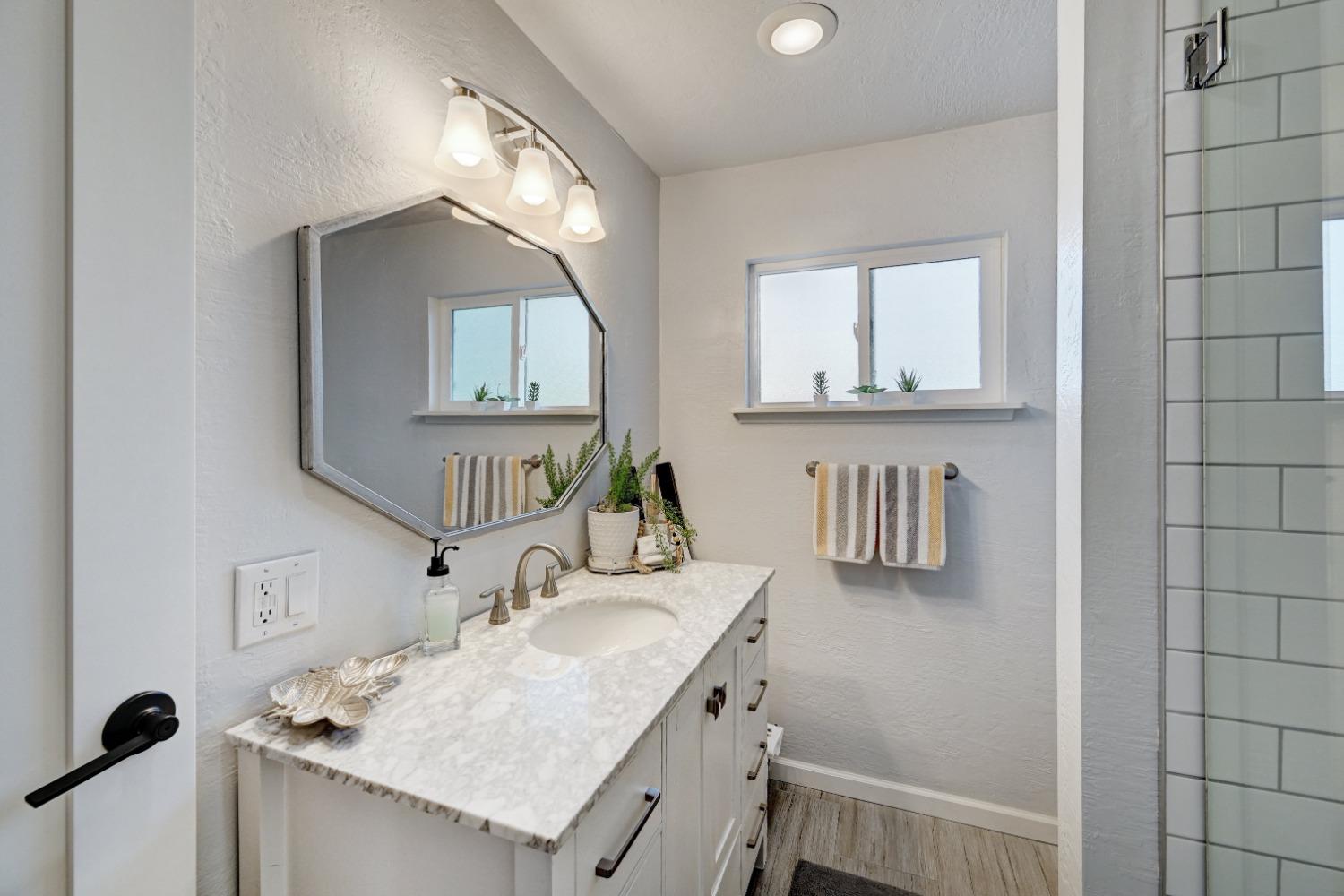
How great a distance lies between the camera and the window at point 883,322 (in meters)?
1.76

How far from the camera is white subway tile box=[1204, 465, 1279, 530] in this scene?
30.1 inches

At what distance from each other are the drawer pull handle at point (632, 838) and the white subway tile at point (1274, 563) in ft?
3.05

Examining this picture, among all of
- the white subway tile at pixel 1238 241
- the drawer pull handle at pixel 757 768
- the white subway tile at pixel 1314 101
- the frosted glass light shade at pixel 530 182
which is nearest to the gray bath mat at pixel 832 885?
the drawer pull handle at pixel 757 768

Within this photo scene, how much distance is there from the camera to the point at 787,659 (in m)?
1.96

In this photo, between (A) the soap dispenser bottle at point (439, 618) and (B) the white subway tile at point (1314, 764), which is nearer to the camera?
(B) the white subway tile at point (1314, 764)

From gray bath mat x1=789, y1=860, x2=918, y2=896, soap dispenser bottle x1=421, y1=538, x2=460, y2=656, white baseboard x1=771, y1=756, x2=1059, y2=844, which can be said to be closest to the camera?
soap dispenser bottle x1=421, y1=538, x2=460, y2=656

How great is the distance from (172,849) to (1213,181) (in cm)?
172

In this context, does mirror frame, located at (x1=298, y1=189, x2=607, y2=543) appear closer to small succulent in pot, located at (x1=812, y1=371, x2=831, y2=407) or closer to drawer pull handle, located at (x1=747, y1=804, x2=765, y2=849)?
drawer pull handle, located at (x1=747, y1=804, x2=765, y2=849)

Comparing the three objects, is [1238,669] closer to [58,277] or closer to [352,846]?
[352,846]

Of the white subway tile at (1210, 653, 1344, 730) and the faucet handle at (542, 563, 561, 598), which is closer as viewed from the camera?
the white subway tile at (1210, 653, 1344, 730)

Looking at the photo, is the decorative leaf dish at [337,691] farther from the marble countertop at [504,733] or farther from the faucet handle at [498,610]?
the faucet handle at [498,610]

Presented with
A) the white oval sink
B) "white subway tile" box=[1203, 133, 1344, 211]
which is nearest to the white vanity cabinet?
the white oval sink

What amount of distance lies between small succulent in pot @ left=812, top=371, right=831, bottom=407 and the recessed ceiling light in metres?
0.97

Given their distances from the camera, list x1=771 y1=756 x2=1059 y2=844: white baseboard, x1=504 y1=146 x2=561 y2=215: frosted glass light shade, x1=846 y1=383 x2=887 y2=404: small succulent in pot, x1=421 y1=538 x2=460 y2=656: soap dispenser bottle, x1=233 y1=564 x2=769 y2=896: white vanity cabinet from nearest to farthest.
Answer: x1=233 y1=564 x2=769 y2=896: white vanity cabinet
x1=421 y1=538 x2=460 y2=656: soap dispenser bottle
x1=504 y1=146 x2=561 y2=215: frosted glass light shade
x1=771 y1=756 x2=1059 y2=844: white baseboard
x1=846 y1=383 x2=887 y2=404: small succulent in pot
